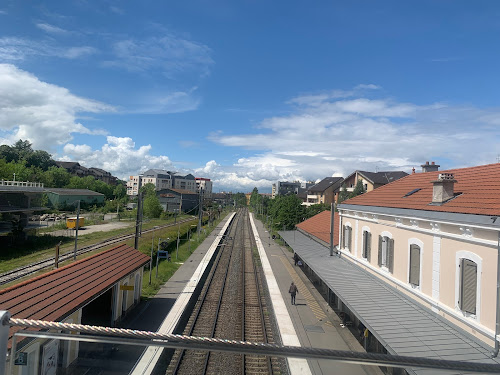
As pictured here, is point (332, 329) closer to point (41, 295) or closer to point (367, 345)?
point (367, 345)

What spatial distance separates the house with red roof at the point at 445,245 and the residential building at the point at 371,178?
43.0 meters

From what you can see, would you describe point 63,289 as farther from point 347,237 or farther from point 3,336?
point 347,237

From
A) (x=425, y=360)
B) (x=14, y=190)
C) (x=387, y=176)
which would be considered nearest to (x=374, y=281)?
(x=425, y=360)

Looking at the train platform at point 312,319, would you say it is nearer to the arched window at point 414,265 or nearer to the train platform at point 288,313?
the train platform at point 288,313

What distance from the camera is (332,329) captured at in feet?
48.2

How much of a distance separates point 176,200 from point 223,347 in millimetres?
75206

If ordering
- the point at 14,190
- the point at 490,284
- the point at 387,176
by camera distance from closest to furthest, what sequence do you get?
1. the point at 490,284
2. the point at 14,190
3. the point at 387,176

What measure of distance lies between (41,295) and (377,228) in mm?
12611

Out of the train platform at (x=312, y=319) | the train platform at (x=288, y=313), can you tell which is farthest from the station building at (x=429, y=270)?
the train platform at (x=288, y=313)

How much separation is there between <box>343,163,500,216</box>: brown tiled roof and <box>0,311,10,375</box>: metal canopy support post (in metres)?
9.54

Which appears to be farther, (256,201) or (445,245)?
(256,201)

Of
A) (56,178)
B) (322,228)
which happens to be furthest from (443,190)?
(56,178)

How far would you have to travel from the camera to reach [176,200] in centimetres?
7562

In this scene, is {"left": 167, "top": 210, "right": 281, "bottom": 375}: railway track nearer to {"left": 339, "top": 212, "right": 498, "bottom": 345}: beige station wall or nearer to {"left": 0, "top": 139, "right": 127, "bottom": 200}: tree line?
{"left": 339, "top": 212, "right": 498, "bottom": 345}: beige station wall
